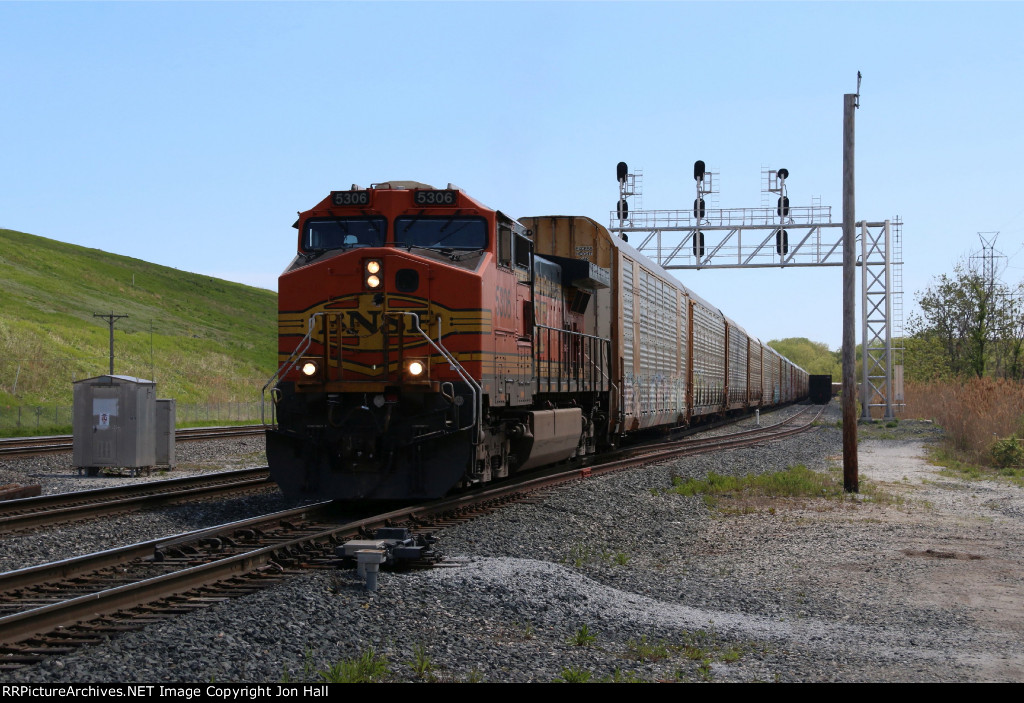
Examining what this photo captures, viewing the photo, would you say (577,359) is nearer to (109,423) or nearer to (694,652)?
(109,423)

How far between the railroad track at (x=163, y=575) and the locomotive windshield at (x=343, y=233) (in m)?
3.07

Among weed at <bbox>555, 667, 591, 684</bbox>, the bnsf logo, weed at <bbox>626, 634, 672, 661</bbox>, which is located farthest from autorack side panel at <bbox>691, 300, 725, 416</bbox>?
weed at <bbox>555, 667, 591, 684</bbox>

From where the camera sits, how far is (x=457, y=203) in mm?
11242

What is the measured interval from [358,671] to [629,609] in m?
2.61

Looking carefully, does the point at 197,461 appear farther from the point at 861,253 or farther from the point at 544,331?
the point at 861,253

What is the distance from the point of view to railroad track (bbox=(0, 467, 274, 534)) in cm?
1013

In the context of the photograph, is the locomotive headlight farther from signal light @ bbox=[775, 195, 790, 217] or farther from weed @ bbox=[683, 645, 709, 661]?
signal light @ bbox=[775, 195, 790, 217]

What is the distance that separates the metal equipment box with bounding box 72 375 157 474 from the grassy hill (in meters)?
33.8

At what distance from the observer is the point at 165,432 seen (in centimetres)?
1700

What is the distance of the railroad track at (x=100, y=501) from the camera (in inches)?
399

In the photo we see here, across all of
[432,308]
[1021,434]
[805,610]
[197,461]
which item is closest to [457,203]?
[432,308]

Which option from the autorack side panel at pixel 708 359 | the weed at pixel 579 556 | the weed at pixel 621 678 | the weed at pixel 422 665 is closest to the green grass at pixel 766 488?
the weed at pixel 579 556

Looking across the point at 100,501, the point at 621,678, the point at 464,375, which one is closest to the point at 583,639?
the point at 621,678

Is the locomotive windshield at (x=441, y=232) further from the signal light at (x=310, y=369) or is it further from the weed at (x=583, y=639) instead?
the weed at (x=583, y=639)
